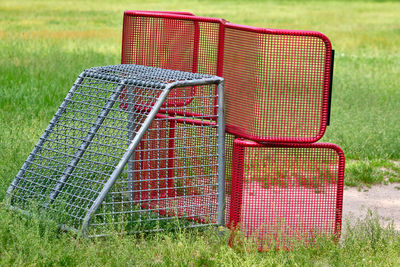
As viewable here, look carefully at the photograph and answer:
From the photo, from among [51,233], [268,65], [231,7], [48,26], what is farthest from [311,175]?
[231,7]

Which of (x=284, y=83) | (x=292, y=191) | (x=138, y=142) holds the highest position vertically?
(x=284, y=83)

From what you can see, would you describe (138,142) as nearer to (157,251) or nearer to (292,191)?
(157,251)

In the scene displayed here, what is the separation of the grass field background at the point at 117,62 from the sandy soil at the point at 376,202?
0.63 ft

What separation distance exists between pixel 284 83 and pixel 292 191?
0.81 metres

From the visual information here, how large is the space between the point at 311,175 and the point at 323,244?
0.53m

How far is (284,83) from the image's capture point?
4793 millimetres

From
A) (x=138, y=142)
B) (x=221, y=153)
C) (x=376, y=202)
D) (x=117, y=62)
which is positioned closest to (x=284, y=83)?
(x=221, y=153)

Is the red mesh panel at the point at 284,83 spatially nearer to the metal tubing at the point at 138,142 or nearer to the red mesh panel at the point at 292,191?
the red mesh panel at the point at 292,191

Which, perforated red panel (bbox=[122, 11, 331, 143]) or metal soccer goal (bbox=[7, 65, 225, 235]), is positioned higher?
perforated red panel (bbox=[122, 11, 331, 143])

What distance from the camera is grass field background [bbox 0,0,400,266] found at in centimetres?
445

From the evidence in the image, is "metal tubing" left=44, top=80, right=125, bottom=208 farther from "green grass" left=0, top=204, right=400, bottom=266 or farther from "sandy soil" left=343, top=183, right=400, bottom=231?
"sandy soil" left=343, top=183, right=400, bottom=231

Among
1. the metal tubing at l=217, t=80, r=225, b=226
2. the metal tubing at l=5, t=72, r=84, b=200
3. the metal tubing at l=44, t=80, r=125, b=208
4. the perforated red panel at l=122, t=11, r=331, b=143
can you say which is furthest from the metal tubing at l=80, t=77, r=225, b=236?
the metal tubing at l=5, t=72, r=84, b=200

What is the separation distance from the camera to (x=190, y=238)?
15.5ft

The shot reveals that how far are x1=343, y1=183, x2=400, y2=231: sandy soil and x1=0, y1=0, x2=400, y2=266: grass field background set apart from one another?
0.63 feet
